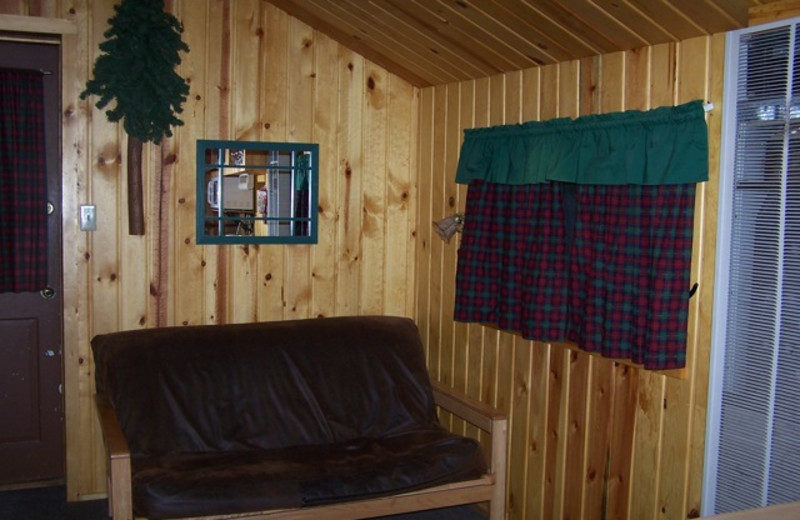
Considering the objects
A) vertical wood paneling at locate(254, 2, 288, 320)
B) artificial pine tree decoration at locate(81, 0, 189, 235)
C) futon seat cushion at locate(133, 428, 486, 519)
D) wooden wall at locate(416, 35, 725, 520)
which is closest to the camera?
wooden wall at locate(416, 35, 725, 520)

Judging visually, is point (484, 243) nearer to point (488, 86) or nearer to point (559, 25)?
point (488, 86)

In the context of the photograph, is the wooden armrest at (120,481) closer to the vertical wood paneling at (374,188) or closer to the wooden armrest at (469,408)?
the wooden armrest at (469,408)

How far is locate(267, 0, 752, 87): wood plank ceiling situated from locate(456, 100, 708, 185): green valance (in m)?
0.25

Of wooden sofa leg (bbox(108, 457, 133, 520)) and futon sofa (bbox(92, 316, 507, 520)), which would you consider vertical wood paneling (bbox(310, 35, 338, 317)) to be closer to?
futon sofa (bbox(92, 316, 507, 520))

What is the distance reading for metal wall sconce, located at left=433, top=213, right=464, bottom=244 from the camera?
12.3 feet

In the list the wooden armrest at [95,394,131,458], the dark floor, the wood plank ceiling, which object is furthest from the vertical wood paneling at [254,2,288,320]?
the dark floor

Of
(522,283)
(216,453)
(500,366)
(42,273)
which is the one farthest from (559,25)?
(42,273)

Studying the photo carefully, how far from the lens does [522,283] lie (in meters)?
3.25

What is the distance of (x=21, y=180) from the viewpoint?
3.71m

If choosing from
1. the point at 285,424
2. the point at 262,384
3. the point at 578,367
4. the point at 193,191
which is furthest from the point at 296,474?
the point at 193,191

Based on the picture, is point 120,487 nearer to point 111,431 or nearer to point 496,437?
point 111,431

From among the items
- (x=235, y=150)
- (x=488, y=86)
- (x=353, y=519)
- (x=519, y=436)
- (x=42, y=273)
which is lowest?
(x=353, y=519)

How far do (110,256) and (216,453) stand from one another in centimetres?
106

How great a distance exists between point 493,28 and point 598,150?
61 centimetres
